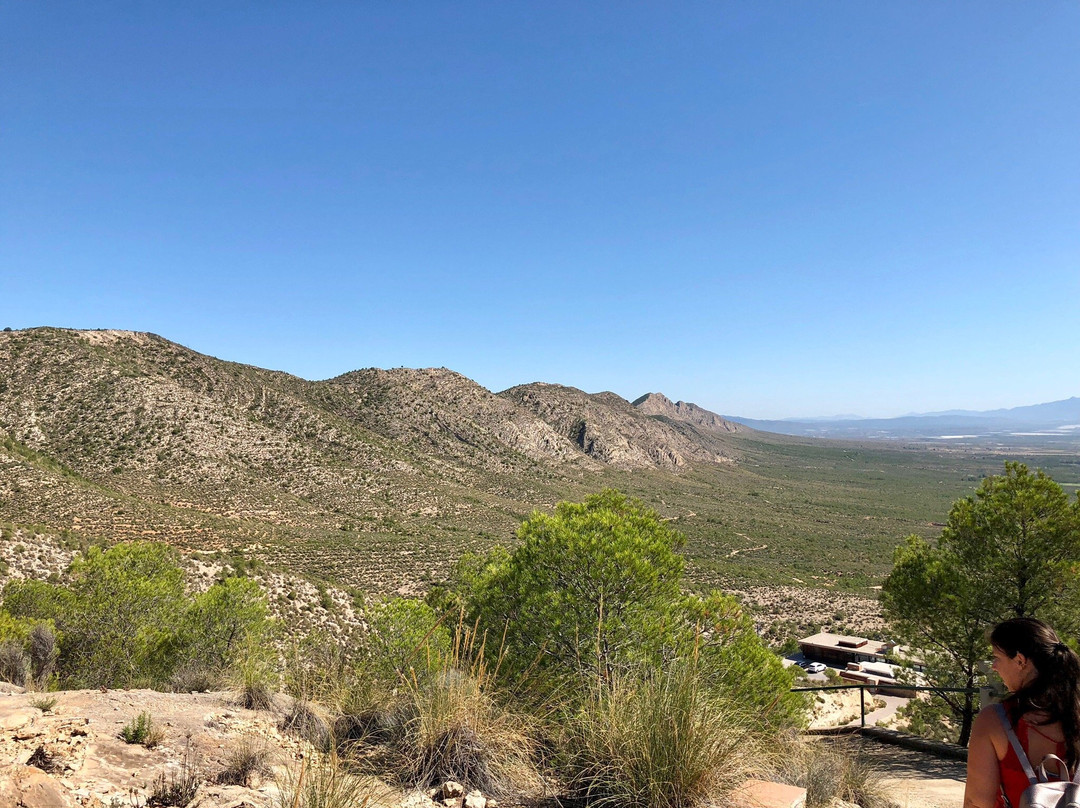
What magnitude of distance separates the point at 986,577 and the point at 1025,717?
13.2 metres

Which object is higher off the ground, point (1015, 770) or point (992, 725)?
point (992, 725)

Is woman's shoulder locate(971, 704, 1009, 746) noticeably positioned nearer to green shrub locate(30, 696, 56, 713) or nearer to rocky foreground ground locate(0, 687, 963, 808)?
rocky foreground ground locate(0, 687, 963, 808)

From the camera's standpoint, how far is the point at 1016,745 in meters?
2.65

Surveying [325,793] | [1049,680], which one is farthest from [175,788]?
[1049,680]

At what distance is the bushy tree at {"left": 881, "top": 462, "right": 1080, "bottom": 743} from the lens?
1177 cm

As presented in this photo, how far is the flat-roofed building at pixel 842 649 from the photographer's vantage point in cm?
3325

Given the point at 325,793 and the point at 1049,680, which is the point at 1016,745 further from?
the point at 325,793

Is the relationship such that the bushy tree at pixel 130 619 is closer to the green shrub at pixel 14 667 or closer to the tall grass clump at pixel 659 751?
the green shrub at pixel 14 667

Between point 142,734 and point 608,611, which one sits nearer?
point 142,734

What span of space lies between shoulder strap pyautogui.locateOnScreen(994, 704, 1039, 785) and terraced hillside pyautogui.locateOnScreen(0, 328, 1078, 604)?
30.6 meters

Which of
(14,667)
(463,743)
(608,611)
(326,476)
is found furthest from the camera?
(326,476)

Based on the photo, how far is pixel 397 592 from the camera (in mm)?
29188

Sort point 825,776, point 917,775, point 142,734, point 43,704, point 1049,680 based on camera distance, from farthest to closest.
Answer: point 917,775 < point 43,704 < point 825,776 < point 142,734 < point 1049,680

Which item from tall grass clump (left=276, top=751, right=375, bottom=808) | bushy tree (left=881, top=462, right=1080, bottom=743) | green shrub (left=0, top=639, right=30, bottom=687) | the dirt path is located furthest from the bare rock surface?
bushy tree (left=881, top=462, right=1080, bottom=743)
